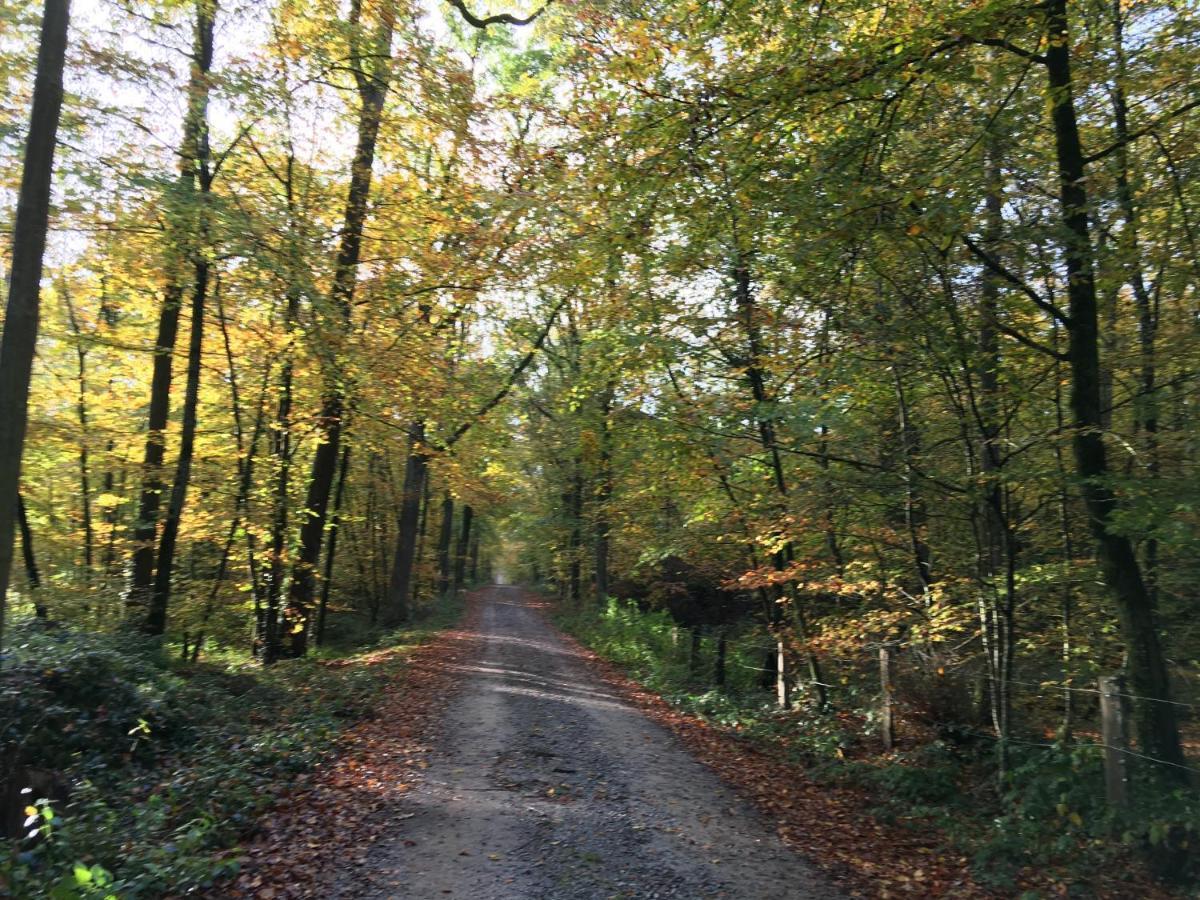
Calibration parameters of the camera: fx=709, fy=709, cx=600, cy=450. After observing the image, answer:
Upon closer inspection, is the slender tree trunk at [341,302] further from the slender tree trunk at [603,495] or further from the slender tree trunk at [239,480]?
the slender tree trunk at [603,495]

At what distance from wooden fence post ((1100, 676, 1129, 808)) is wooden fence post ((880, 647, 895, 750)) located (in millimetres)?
2864

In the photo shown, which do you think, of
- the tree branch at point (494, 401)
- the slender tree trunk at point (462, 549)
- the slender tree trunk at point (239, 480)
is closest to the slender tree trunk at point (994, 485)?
the slender tree trunk at point (239, 480)

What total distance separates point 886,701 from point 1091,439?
410 cm

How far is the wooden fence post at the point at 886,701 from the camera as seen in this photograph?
851 cm

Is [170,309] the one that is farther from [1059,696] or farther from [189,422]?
[1059,696]

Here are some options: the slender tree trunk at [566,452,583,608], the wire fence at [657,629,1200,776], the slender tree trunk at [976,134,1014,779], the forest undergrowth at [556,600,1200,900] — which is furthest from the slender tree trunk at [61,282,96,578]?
the slender tree trunk at [976,134,1014,779]

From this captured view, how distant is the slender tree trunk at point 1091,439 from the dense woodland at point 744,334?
40mm

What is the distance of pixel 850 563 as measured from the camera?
987cm

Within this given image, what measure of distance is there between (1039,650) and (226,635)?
55.2 ft

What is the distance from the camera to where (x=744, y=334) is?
1093 centimetres

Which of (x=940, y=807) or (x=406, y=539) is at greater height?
(x=406, y=539)

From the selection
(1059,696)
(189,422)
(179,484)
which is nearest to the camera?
(1059,696)

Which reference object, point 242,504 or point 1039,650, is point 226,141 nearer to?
point 242,504

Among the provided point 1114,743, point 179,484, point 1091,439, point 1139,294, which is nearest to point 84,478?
point 179,484
